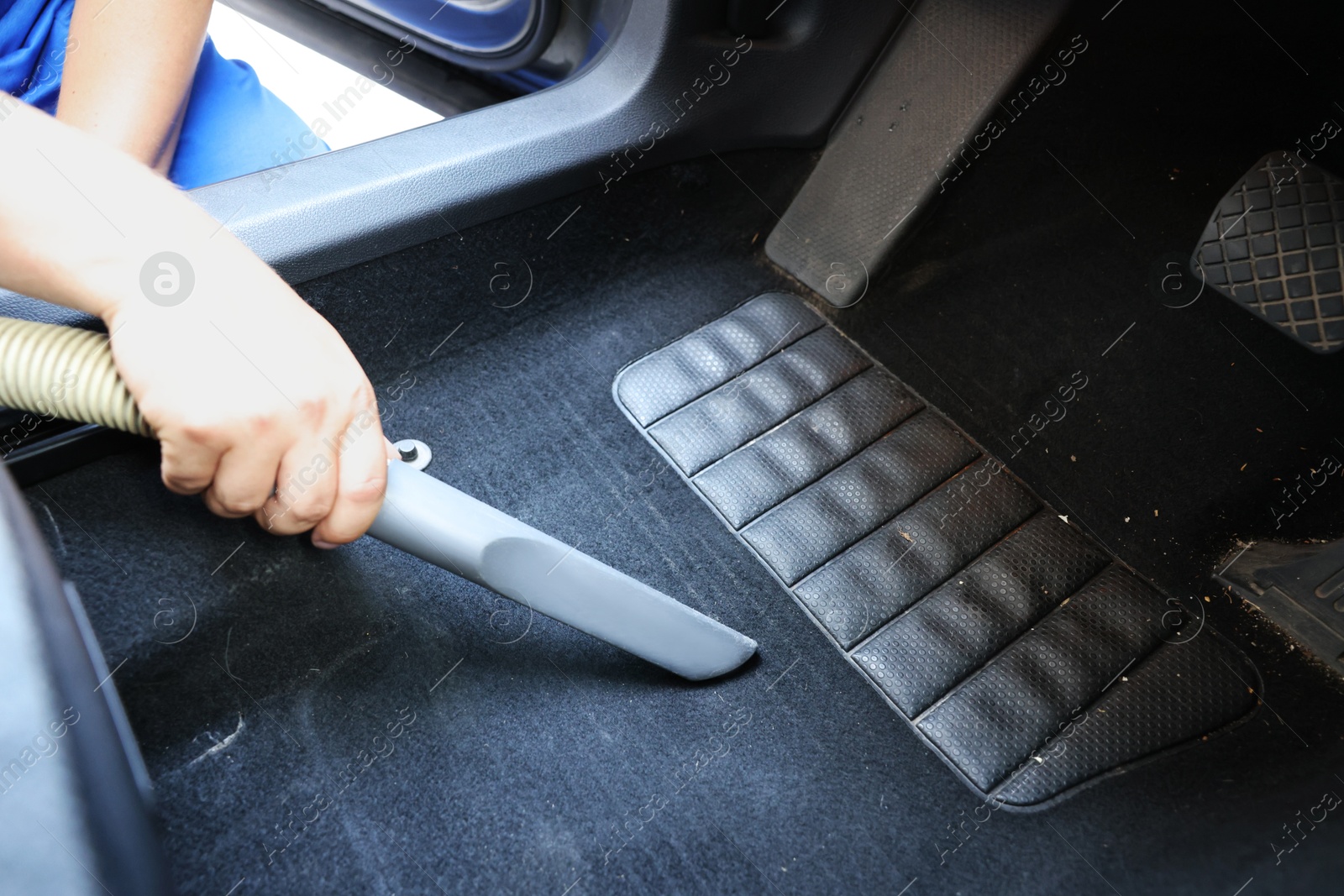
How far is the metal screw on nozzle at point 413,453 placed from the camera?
821 millimetres

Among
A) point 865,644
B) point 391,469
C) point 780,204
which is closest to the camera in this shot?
point 391,469

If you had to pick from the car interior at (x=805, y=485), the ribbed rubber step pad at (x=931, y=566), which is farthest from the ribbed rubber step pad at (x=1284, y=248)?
the ribbed rubber step pad at (x=931, y=566)

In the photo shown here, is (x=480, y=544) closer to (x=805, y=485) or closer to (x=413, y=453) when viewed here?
(x=413, y=453)

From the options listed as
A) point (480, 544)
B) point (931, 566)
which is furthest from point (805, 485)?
point (480, 544)

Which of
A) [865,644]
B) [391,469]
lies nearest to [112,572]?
[391,469]

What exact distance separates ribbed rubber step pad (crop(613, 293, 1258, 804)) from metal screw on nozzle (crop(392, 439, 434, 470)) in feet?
0.80

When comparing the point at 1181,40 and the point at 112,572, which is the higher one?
the point at 1181,40

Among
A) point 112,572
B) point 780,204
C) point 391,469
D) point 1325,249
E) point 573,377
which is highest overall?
point 1325,249

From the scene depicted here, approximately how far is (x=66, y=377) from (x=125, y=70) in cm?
43

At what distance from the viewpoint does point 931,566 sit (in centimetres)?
94

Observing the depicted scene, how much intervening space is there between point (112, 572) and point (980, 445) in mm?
918

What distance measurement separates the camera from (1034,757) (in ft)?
2.74

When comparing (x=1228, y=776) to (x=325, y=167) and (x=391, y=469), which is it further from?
(x=325, y=167)

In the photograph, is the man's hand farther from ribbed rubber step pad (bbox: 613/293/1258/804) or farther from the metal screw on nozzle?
ribbed rubber step pad (bbox: 613/293/1258/804)
